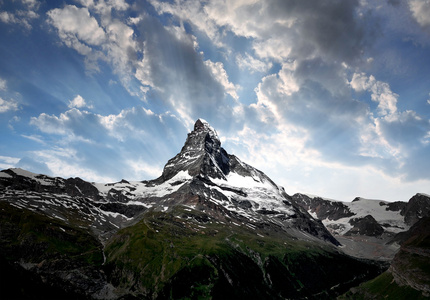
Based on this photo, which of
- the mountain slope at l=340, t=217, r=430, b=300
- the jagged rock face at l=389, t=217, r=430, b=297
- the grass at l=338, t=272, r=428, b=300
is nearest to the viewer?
the grass at l=338, t=272, r=428, b=300

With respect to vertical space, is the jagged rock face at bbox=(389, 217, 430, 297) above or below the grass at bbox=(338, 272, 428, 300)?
above

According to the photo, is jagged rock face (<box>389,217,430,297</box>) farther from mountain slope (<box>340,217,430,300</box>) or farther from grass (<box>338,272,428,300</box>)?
grass (<box>338,272,428,300</box>)

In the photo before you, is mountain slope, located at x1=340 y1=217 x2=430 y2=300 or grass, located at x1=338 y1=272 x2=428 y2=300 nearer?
grass, located at x1=338 y1=272 x2=428 y2=300

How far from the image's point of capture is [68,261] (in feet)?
598

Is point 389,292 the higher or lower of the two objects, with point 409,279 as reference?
lower

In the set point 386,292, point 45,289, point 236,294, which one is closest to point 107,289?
point 45,289

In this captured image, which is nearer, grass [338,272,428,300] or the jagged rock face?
grass [338,272,428,300]

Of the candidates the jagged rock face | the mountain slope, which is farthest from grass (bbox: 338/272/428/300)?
the jagged rock face

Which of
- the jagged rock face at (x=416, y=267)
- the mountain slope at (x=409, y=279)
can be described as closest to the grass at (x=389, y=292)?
the mountain slope at (x=409, y=279)

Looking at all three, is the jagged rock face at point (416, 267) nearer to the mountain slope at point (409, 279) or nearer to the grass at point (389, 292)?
the mountain slope at point (409, 279)

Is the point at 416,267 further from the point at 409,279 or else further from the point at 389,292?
the point at 389,292

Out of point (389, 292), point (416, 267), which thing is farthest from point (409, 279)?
point (389, 292)

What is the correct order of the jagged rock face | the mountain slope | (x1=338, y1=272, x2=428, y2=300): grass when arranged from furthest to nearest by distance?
the jagged rock face → the mountain slope → (x1=338, y1=272, x2=428, y2=300): grass

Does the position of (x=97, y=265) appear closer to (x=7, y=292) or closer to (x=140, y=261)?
(x=140, y=261)
